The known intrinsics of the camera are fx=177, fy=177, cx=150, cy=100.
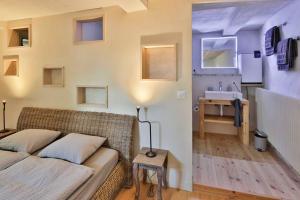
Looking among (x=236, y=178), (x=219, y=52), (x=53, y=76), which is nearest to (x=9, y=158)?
(x=53, y=76)

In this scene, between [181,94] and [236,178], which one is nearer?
[181,94]

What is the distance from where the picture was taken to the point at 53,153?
1.95m

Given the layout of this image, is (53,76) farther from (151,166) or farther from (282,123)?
(282,123)

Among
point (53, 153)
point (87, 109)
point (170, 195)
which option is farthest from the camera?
point (87, 109)

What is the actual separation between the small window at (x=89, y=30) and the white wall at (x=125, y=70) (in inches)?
4.3

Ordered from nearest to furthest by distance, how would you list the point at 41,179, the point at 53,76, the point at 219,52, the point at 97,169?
1. the point at 41,179
2. the point at 97,169
3. the point at 53,76
4. the point at 219,52

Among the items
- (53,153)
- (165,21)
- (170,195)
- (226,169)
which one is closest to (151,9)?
(165,21)

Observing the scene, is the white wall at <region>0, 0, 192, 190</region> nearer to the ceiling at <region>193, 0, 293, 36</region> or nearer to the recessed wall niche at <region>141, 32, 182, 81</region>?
the recessed wall niche at <region>141, 32, 182, 81</region>

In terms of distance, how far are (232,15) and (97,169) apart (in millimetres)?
3052

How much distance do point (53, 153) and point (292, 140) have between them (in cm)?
297

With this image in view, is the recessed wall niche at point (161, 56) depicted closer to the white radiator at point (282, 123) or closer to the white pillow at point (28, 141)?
the white pillow at point (28, 141)

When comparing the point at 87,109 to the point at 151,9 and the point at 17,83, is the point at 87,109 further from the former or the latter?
the point at 151,9

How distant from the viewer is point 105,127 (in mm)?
2354

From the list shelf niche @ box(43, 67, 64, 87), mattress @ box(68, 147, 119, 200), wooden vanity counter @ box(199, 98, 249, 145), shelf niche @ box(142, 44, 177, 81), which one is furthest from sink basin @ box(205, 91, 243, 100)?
shelf niche @ box(43, 67, 64, 87)
